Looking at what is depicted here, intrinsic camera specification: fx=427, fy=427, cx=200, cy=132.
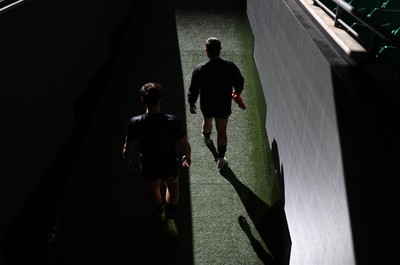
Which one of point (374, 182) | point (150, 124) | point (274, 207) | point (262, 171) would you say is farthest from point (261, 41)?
point (374, 182)

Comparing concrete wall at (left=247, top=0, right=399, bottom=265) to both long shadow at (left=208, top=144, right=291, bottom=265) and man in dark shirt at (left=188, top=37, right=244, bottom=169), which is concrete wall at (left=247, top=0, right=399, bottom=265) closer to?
long shadow at (left=208, top=144, right=291, bottom=265)

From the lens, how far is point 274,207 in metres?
5.25

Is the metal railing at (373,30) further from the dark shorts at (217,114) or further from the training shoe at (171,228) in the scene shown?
the training shoe at (171,228)

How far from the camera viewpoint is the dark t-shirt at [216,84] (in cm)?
507

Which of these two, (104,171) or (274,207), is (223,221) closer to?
(274,207)

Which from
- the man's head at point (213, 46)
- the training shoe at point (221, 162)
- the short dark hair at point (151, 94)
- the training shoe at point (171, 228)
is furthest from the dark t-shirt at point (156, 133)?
the training shoe at point (221, 162)

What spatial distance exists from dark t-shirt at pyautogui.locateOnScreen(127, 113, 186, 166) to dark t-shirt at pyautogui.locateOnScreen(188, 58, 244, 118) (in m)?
1.11

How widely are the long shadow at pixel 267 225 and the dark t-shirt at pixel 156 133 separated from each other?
1.49 meters

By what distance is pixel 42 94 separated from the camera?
4.62 metres

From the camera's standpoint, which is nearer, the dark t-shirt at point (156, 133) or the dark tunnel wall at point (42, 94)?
the dark tunnel wall at point (42, 94)

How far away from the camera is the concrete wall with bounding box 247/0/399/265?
7.38 feet

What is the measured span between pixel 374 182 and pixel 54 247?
3714mm

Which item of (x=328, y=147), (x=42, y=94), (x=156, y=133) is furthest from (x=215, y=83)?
(x=328, y=147)

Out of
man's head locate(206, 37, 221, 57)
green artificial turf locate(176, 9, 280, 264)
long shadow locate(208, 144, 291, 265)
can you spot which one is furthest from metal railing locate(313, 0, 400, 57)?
green artificial turf locate(176, 9, 280, 264)
